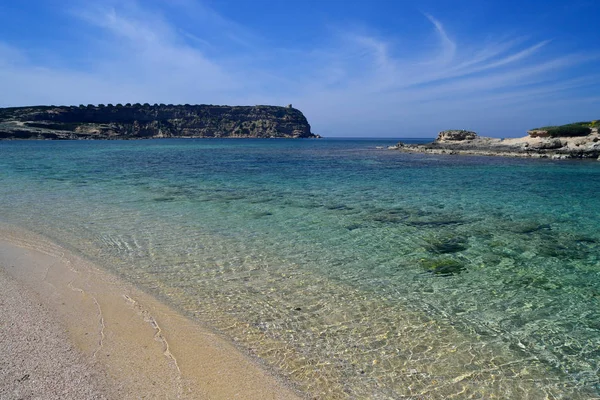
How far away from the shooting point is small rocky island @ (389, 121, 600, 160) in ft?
134

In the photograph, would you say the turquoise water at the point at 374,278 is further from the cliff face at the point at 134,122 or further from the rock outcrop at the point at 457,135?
the cliff face at the point at 134,122

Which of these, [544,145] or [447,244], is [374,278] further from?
[544,145]

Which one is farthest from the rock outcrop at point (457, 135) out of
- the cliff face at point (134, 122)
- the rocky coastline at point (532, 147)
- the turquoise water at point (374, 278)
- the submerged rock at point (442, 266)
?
the cliff face at point (134, 122)

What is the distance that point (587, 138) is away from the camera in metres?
44.6

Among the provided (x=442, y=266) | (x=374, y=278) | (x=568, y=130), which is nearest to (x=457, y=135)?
(x=568, y=130)

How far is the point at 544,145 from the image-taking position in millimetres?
45500

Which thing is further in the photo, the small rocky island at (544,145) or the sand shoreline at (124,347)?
the small rocky island at (544,145)

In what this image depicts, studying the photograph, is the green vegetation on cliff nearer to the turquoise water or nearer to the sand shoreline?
the turquoise water

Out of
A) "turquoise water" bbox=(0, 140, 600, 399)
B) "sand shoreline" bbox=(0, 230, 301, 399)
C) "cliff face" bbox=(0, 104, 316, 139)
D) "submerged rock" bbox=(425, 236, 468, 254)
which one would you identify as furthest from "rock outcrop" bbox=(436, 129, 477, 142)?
"cliff face" bbox=(0, 104, 316, 139)

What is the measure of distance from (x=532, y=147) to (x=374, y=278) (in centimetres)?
4931

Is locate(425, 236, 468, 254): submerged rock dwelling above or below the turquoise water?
above

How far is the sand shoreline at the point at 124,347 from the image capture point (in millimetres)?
3748

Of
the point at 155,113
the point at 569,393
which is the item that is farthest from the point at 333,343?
the point at 155,113

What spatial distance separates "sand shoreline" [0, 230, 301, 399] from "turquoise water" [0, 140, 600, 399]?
392 mm
